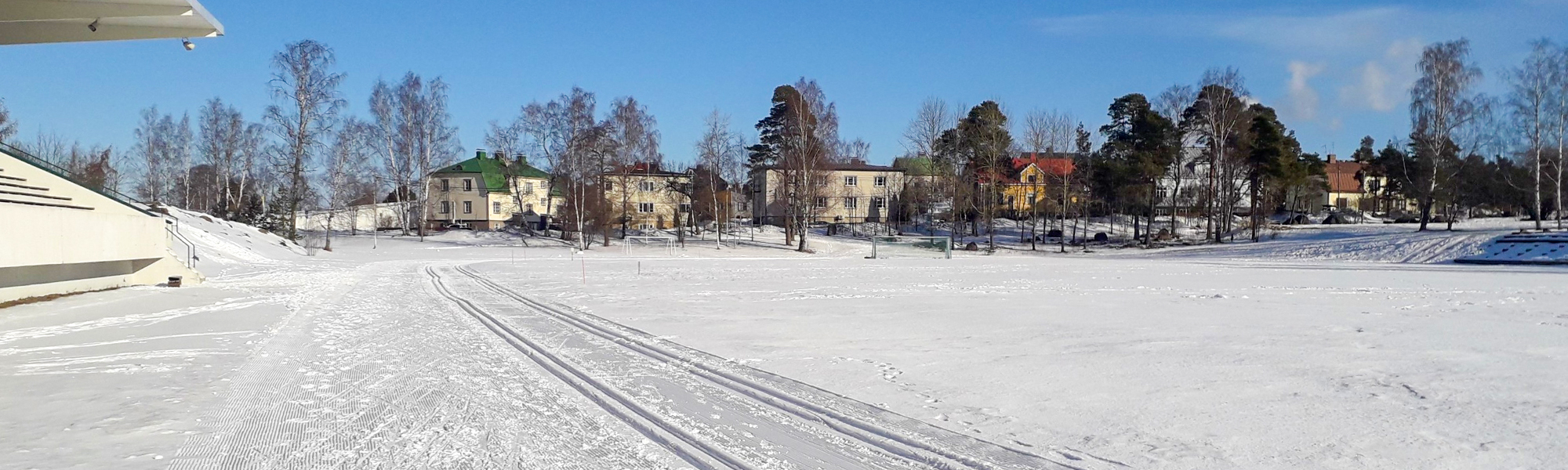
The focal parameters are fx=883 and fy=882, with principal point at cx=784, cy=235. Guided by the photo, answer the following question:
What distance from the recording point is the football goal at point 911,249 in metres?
46.3

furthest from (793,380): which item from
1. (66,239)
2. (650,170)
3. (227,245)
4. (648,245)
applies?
(650,170)

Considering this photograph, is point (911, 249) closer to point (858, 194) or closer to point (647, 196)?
point (858, 194)

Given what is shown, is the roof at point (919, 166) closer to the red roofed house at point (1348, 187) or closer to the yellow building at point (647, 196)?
the yellow building at point (647, 196)

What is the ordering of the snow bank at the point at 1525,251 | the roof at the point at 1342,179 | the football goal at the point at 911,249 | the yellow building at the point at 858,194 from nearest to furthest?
the snow bank at the point at 1525,251, the football goal at the point at 911,249, the yellow building at the point at 858,194, the roof at the point at 1342,179

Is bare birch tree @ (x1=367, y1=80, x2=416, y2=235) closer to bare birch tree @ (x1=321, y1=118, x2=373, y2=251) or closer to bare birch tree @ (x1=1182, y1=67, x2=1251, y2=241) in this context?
bare birch tree @ (x1=321, y1=118, x2=373, y2=251)

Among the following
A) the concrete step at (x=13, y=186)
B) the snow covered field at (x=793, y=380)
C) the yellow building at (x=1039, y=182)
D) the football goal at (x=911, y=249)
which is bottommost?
the football goal at (x=911, y=249)

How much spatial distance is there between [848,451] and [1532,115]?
53839 millimetres

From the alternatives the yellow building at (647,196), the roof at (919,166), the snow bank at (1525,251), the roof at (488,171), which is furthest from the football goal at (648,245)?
the snow bank at (1525,251)

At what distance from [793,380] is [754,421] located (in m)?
1.86

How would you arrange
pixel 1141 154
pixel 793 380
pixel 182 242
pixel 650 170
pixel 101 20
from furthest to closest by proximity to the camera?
pixel 650 170, pixel 1141 154, pixel 182 242, pixel 101 20, pixel 793 380

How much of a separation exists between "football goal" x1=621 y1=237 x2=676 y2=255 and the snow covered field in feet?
98.4

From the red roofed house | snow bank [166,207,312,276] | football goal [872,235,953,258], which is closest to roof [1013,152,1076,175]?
football goal [872,235,953,258]

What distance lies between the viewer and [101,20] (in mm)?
12867

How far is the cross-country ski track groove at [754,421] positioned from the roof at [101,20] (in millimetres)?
6382
